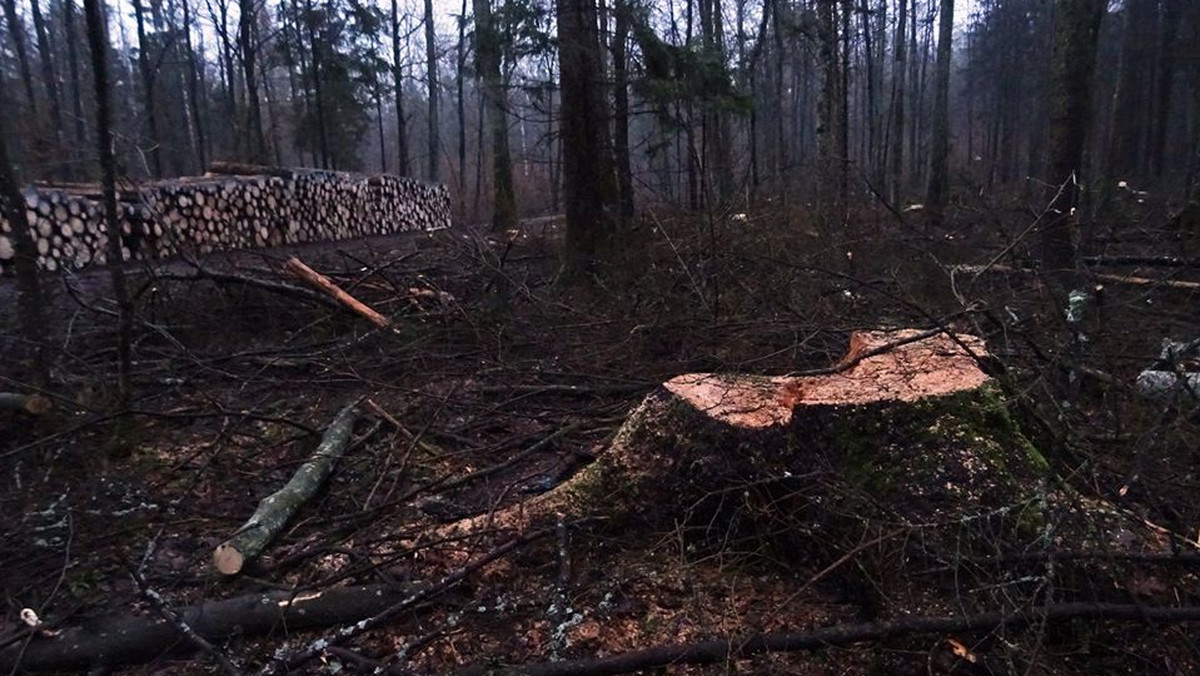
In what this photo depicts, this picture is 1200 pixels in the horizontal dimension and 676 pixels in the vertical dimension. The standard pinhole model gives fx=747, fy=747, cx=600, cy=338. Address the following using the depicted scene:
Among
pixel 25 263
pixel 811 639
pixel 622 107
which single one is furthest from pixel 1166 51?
pixel 25 263

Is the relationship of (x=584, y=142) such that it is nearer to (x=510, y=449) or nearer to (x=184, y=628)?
(x=510, y=449)

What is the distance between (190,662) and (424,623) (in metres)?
0.80

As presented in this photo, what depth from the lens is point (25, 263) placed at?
468 centimetres

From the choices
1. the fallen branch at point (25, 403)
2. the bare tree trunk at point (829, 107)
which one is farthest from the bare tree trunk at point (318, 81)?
the fallen branch at point (25, 403)

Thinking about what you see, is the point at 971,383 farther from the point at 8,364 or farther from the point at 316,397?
the point at 8,364

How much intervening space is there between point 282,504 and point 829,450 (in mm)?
2444

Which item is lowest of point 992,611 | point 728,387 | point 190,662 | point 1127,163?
point 190,662

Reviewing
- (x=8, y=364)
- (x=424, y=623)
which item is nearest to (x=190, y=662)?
(x=424, y=623)

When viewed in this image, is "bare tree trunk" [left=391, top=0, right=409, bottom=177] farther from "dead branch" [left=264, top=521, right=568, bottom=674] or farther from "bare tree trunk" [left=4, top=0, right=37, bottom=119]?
"dead branch" [left=264, top=521, right=568, bottom=674]

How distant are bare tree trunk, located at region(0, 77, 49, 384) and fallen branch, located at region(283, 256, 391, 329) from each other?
6.96 feet

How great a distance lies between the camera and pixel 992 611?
2.25 meters

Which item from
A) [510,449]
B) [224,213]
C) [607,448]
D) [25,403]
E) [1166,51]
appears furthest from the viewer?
[1166,51]

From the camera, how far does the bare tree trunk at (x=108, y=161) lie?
4.32 meters

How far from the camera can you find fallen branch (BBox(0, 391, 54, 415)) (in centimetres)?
414
